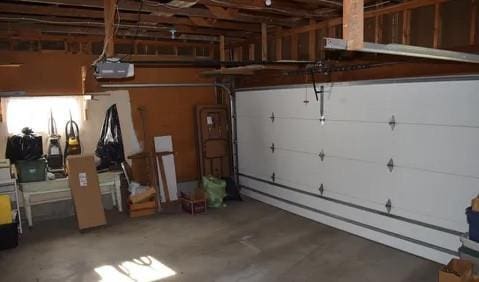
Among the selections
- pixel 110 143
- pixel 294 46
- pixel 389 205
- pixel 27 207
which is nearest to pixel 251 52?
pixel 294 46

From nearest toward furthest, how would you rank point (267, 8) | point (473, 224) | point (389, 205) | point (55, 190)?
point (473, 224) → point (267, 8) → point (389, 205) → point (55, 190)

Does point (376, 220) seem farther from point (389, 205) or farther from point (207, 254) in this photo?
point (207, 254)

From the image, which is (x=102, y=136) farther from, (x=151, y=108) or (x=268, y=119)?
(x=268, y=119)

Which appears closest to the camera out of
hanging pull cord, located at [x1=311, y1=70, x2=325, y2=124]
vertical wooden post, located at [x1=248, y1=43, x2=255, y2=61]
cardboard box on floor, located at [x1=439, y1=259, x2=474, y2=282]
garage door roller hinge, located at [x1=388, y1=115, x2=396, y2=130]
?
cardboard box on floor, located at [x1=439, y1=259, x2=474, y2=282]

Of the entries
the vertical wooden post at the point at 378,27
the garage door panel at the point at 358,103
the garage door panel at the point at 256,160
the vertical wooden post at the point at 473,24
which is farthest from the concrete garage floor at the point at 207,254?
the vertical wooden post at the point at 378,27

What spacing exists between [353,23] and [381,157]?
9.27ft

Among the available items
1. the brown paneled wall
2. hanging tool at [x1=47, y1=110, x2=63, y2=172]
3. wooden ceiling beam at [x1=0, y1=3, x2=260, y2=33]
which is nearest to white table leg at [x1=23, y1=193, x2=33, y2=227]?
hanging tool at [x1=47, y1=110, x2=63, y2=172]

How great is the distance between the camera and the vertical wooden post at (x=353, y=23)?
1610 millimetres

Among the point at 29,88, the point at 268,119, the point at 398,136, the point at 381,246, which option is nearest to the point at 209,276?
the point at 381,246

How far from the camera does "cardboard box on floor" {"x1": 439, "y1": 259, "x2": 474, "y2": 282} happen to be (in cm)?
278

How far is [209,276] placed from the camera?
A: 3.57 metres

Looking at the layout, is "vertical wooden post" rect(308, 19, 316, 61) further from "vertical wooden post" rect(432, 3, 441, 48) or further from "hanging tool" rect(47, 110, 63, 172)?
"hanging tool" rect(47, 110, 63, 172)

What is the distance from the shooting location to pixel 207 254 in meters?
4.05

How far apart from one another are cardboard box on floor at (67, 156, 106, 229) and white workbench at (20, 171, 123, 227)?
0.25 metres
